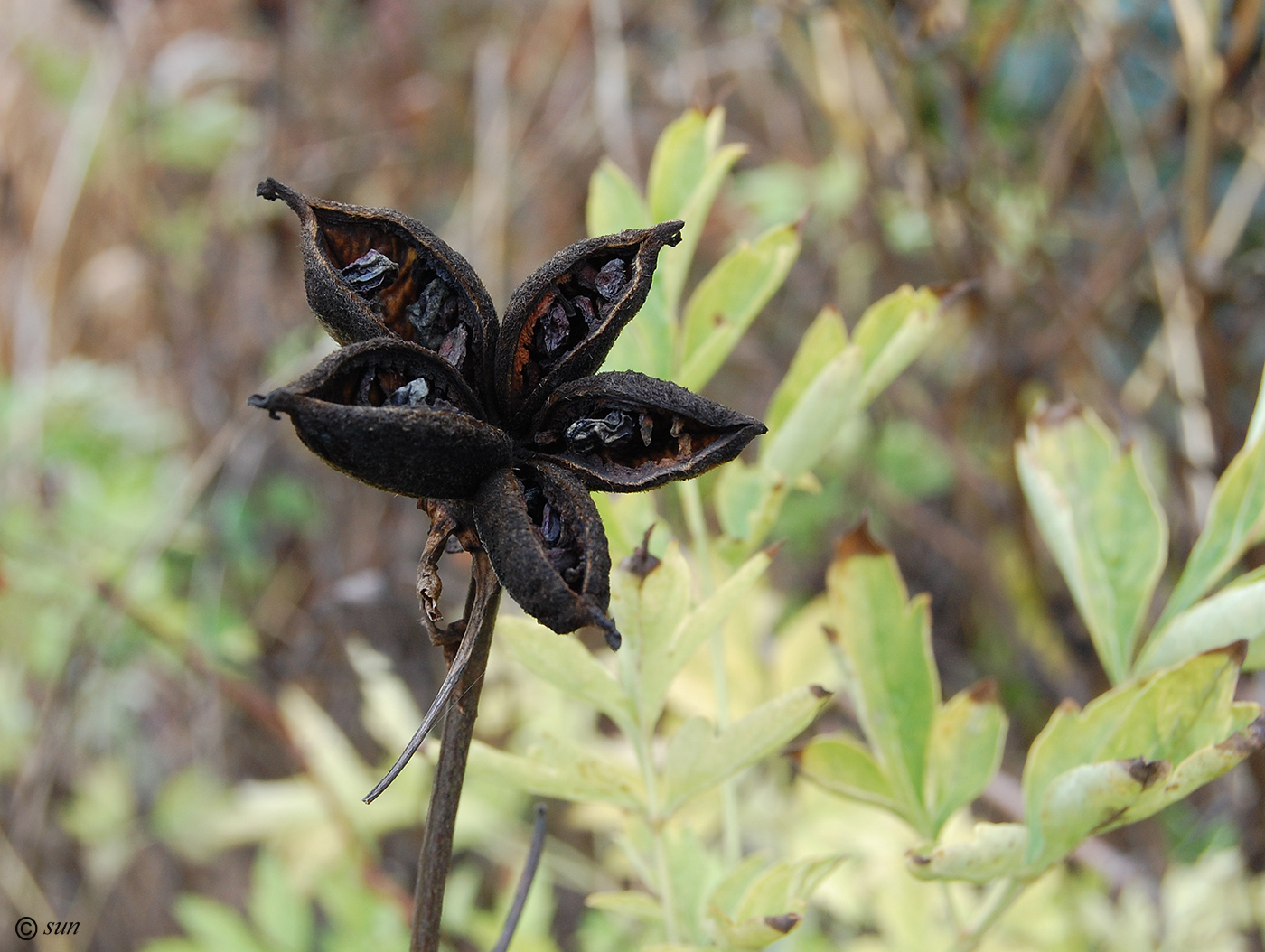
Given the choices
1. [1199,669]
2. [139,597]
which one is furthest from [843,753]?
[139,597]

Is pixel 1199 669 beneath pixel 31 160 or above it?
beneath

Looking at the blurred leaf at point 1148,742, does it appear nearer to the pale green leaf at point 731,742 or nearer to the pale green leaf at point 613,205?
the pale green leaf at point 731,742

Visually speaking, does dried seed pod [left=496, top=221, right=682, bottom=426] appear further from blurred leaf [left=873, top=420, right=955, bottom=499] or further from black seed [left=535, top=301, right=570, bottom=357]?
blurred leaf [left=873, top=420, right=955, bottom=499]

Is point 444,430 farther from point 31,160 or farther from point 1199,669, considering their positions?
point 31,160

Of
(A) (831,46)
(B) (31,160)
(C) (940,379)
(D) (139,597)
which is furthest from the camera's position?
(B) (31,160)

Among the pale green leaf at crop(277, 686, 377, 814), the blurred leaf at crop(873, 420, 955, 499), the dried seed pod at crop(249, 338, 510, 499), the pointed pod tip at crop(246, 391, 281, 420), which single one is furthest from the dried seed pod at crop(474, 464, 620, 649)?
the blurred leaf at crop(873, 420, 955, 499)

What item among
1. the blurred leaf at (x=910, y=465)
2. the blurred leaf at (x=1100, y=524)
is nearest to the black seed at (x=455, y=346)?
the blurred leaf at (x=1100, y=524)

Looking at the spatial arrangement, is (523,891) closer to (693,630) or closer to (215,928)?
(693,630)
